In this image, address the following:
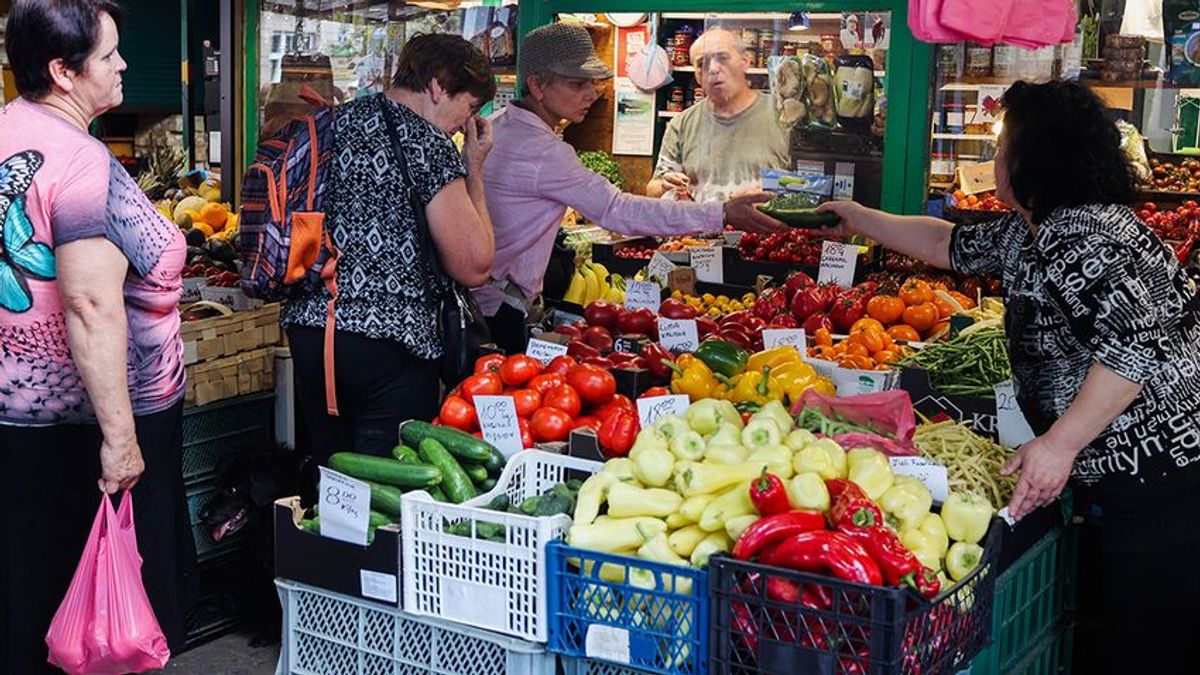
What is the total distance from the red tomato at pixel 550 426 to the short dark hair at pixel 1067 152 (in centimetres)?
129

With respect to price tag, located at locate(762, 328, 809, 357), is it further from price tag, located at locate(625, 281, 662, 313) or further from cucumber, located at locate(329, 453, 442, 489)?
cucumber, located at locate(329, 453, 442, 489)

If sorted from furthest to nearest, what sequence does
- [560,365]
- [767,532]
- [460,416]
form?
[560,365] → [460,416] → [767,532]

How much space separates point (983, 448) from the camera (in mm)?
3518

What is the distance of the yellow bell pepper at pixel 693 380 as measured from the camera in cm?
407

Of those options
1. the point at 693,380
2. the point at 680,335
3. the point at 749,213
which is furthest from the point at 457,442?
the point at 749,213

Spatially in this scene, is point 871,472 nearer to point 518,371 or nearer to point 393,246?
point 518,371

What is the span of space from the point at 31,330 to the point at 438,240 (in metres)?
1.15

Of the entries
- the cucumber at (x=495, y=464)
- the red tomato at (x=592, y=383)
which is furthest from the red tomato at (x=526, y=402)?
the cucumber at (x=495, y=464)

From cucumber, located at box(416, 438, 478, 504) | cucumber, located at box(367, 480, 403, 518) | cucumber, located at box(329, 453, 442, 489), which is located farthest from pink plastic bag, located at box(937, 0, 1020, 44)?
cucumber, located at box(367, 480, 403, 518)

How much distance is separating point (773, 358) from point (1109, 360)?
47.9 inches

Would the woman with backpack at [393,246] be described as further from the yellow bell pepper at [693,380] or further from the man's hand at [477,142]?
the yellow bell pepper at [693,380]

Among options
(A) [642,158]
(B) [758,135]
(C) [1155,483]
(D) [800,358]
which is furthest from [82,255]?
(A) [642,158]

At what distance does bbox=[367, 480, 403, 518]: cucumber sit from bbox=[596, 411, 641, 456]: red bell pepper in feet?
1.95

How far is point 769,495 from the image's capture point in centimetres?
267
